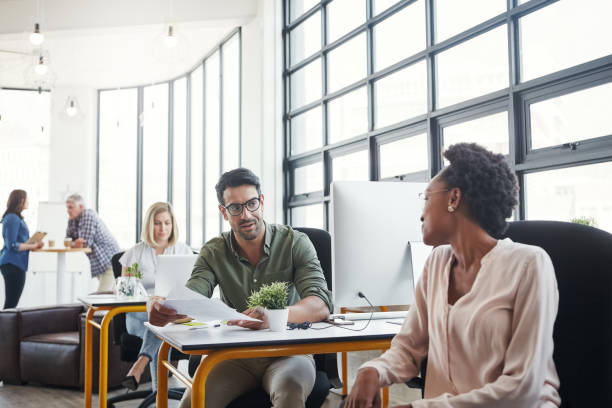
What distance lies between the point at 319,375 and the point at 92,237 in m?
4.62

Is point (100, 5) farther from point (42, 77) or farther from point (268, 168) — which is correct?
point (268, 168)

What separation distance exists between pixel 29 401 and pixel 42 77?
3065 millimetres

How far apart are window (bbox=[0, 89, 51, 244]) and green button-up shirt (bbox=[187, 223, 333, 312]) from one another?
25.7ft

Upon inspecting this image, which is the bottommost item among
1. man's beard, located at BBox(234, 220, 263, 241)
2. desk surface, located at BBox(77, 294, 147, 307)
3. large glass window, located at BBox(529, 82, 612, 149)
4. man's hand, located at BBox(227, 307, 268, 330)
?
desk surface, located at BBox(77, 294, 147, 307)

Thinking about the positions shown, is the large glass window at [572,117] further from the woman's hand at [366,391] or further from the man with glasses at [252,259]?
the woman's hand at [366,391]

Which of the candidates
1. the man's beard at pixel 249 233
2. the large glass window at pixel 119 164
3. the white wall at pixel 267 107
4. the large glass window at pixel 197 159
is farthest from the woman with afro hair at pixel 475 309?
the large glass window at pixel 119 164

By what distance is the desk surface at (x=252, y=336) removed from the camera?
5.27 feet

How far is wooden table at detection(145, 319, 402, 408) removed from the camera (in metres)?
1.61

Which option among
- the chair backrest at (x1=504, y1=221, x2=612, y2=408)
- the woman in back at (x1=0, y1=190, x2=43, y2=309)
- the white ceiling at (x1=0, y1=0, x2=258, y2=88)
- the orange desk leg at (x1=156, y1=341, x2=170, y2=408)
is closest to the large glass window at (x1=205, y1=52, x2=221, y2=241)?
the white ceiling at (x1=0, y1=0, x2=258, y2=88)

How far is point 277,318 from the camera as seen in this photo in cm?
179

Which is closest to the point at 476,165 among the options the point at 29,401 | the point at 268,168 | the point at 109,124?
the point at 29,401

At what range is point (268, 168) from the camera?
5863 mm

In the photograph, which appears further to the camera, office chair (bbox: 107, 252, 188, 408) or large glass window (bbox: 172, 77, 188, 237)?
large glass window (bbox: 172, 77, 188, 237)

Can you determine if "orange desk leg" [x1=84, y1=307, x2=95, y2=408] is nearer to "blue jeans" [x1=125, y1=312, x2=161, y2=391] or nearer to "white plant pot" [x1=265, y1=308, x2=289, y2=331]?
Answer: "blue jeans" [x1=125, y1=312, x2=161, y2=391]
